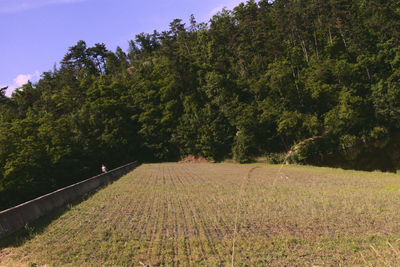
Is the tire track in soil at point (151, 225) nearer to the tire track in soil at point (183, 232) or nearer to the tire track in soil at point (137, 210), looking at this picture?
the tire track in soil at point (137, 210)

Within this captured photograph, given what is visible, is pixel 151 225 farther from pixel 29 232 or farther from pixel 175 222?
pixel 29 232

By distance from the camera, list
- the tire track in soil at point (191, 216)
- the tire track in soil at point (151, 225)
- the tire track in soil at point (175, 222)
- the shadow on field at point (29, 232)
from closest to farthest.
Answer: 1. the tire track in soil at point (175, 222)
2. the tire track in soil at point (191, 216)
3. the tire track in soil at point (151, 225)
4. the shadow on field at point (29, 232)

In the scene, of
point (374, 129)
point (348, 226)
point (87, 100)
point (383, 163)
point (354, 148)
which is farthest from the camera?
point (87, 100)

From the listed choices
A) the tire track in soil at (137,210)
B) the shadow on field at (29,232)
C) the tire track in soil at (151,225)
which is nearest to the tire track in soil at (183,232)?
the tire track in soil at (151,225)

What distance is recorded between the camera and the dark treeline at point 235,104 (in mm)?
43969

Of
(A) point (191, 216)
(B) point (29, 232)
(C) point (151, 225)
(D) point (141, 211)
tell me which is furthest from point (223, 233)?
(B) point (29, 232)

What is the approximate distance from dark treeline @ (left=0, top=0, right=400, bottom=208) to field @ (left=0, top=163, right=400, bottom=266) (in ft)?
102

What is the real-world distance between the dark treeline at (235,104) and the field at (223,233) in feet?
102

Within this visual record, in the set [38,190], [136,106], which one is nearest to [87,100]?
[136,106]

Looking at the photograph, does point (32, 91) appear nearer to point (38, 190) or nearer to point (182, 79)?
point (182, 79)

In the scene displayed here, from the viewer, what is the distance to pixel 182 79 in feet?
210

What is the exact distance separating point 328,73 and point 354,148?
1627 centimetres

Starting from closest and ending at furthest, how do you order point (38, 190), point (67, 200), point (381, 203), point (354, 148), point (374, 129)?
point (381, 203) < point (67, 200) < point (38, 190) < point (354, 148) < point (374, 129)

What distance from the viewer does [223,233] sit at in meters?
8.52
